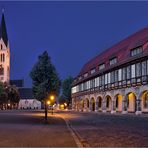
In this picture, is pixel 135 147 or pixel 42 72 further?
pixel 42 72

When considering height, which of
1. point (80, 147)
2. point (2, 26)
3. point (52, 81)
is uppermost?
point (2, 26)

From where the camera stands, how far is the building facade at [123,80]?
54781mm

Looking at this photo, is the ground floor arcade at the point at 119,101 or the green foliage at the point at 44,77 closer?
the ground floor arcade at the point at 119,101

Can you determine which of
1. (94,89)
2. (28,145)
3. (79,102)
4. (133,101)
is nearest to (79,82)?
(79,102)

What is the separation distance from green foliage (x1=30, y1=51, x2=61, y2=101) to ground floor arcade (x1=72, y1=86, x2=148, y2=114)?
9747mm

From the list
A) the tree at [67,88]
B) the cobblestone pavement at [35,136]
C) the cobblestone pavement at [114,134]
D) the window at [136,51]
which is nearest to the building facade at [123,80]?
the window at [136,51]

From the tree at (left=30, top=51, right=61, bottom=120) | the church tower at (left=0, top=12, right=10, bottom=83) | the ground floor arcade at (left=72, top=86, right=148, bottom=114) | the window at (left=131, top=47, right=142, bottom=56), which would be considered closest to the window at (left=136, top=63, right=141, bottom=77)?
the ground floor arcade at (left=72, top=86, right=148, bottom=114)

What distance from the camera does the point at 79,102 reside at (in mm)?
101438

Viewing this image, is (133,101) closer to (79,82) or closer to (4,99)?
(79,82)

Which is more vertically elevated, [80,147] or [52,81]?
[52,81]

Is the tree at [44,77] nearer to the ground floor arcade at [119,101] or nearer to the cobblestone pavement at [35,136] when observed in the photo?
the ground floor arcade at [119,101]

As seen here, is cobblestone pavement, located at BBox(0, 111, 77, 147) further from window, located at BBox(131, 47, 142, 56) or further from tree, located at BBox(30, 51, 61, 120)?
window, located at BBox(131, 47, 142, 56)

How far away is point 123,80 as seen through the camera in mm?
61438

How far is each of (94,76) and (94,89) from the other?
8.94ft
